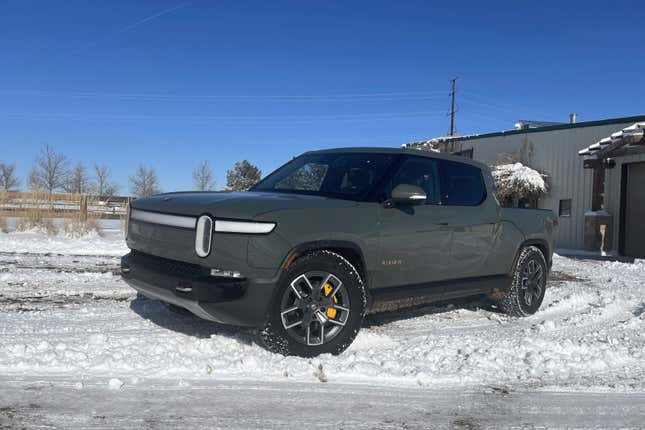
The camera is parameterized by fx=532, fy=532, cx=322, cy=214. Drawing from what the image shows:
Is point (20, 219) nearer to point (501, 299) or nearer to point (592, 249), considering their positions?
point (501, 299)

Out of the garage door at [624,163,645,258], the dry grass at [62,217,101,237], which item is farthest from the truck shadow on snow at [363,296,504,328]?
the dry grass at [62,217,101,237]

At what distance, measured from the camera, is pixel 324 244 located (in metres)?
4.11

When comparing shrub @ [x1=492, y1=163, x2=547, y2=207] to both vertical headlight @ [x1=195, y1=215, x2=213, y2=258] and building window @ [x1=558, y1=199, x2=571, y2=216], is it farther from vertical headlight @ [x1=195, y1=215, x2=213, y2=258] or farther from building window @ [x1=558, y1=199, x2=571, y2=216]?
vertical headlight @ [x1=195, y1=215, x2=213, y2=258]

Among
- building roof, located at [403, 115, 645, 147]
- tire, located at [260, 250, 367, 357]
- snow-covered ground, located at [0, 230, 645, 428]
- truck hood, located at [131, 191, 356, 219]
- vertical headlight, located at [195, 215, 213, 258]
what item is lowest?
snow-covered ground, located at [0, 230, 645, 428]

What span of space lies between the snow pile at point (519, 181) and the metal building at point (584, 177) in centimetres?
55

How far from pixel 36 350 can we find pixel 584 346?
4.46m

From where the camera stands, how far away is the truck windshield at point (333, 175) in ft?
15.8

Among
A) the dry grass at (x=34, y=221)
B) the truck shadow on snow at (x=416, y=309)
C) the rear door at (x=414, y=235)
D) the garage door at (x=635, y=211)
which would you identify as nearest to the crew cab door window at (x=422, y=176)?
the rear door at (x=414, y=235)

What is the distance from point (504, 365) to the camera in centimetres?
417

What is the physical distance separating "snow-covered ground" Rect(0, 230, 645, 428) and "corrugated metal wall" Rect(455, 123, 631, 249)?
1236 centimetres

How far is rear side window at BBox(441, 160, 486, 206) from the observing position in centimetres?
541

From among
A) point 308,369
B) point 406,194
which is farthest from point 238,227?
point 406,194

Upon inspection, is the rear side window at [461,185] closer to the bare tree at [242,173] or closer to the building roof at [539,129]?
the building roof at [539,129]

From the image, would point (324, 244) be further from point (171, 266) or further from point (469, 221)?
point (469, 221)
